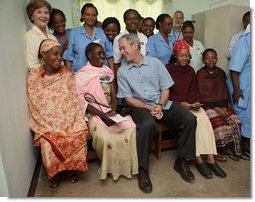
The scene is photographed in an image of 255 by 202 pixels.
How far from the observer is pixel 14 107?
155 centimetres

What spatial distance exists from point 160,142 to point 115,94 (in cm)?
65

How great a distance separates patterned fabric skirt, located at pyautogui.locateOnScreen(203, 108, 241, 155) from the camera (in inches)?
87.9

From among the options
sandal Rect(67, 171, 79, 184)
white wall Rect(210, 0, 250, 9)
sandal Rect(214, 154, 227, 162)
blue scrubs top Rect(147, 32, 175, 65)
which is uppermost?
white wall Rect(210, 0, 250, 9)

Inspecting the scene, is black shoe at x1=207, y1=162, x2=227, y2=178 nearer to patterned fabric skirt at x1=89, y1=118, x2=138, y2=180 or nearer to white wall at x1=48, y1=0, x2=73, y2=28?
patterned fabric skirt at x1=89, y1=118, x2=138, y2=180

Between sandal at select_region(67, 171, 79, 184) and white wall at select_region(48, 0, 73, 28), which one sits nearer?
sandal at select_region(67, 171, 79, 184)

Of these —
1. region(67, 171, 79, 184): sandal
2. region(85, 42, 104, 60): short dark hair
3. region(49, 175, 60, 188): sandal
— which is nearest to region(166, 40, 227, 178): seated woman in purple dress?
region(85, 42, 104, 60): short dark hair

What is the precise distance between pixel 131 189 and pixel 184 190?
0.42m

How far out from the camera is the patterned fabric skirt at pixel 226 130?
223 centimetres

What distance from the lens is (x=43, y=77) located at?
1.97 metres

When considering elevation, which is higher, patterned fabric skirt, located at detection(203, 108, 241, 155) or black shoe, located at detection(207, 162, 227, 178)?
patterned fabric skirt, located at detection(203, 108, 241, 155)

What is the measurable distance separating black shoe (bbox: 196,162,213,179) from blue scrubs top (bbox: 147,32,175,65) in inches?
45.8

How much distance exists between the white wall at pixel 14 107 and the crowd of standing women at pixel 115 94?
117mm

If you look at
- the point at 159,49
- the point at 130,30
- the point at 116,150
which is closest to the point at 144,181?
the point at 116,150

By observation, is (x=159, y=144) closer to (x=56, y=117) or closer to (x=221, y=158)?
(x=221, y=158)
